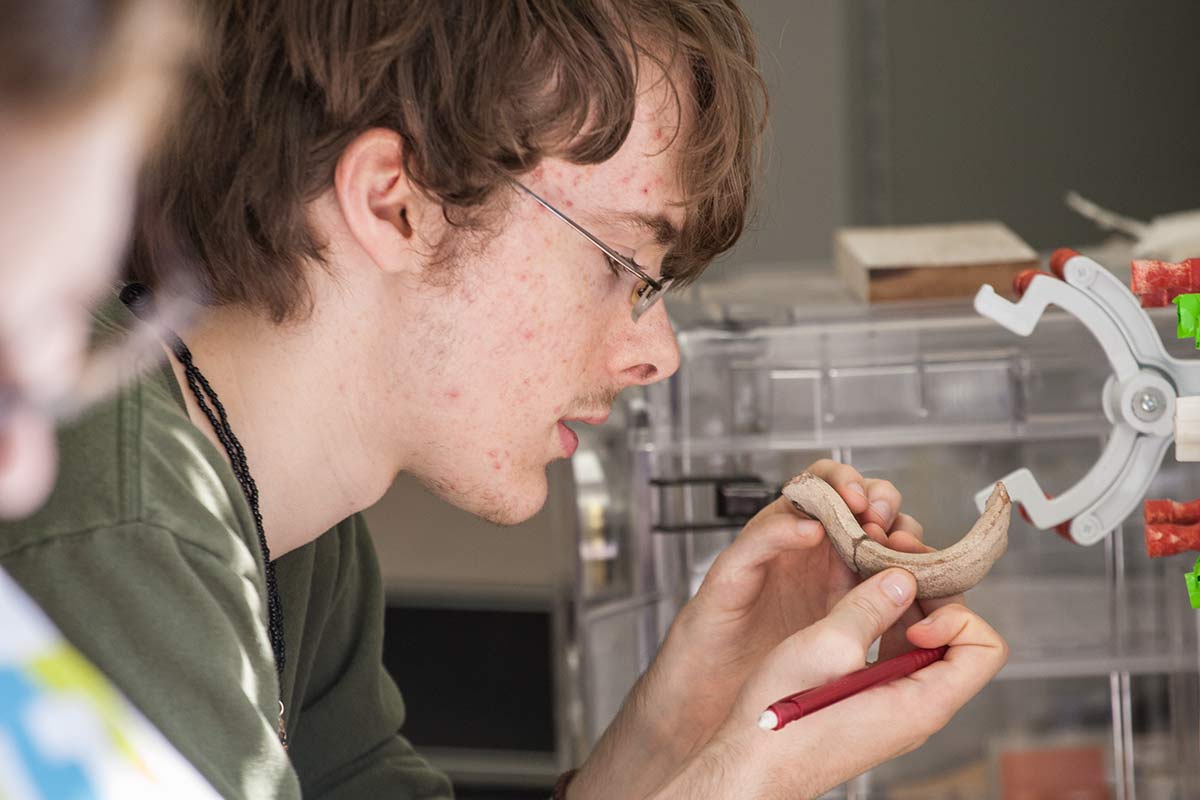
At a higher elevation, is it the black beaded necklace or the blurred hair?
the blurred hair

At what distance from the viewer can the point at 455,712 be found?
241cm

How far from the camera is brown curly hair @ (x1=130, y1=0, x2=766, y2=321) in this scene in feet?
2.93

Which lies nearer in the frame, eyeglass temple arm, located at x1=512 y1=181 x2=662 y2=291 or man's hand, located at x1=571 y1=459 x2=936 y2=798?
eyeglass temple arm, located at x1=512 y1=181 x2=662 y2=291

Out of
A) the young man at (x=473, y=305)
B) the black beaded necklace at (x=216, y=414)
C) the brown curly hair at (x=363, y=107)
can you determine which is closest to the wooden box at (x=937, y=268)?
the young man at (x=473, y=305)

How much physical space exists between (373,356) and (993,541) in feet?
1.40

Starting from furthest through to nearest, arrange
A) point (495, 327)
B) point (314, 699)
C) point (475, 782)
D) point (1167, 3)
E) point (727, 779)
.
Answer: point (1167, 3) < point (475, 782) < point (314, 699) < point (495, 327) < point (727, 779)

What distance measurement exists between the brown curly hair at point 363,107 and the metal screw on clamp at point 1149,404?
0.38m

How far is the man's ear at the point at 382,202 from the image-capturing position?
0.91 metres

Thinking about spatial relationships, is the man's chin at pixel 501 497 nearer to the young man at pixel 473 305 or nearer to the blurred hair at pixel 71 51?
the young man at pixel 473 305

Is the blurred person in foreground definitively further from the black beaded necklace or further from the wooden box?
the wooden box

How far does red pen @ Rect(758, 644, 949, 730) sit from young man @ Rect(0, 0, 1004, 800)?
0.04ft

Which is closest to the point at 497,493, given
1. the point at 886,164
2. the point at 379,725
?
the point at 379,725

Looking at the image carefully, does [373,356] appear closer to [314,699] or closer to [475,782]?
[314,699]

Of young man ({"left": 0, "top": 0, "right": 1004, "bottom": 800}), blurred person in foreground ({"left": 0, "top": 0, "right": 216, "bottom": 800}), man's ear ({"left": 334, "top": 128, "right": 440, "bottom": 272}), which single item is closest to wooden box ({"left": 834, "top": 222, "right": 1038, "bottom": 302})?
young man ({"left": 0, "top": 0, "right": 1004, "bottom": 800})
